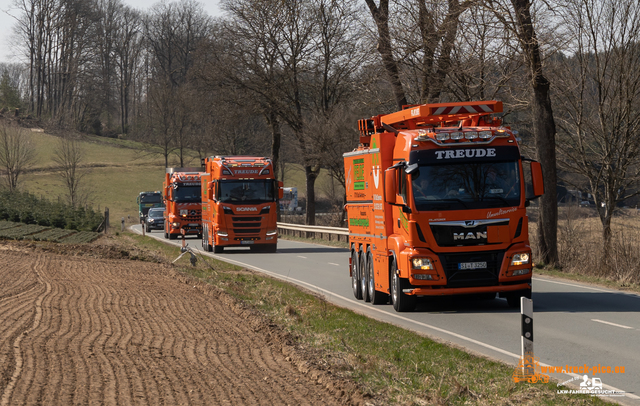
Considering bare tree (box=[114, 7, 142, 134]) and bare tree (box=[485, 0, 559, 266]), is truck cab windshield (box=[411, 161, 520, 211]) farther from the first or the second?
bare tree (box=[114, 7, 142, 134])

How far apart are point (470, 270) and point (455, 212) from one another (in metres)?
0.98

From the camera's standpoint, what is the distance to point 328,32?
3866cm

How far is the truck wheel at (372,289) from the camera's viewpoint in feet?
45.1

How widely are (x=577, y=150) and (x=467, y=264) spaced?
43.5 feet

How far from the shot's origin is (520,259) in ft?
38.9

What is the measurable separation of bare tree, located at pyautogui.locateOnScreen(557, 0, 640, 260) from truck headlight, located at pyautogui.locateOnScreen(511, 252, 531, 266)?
8.88 meters

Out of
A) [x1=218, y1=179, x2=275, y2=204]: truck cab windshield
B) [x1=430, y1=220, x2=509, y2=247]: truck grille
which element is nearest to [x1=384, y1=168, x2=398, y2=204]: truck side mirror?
[x1=430, y1=220, x2=509, y2=247]: truck grille

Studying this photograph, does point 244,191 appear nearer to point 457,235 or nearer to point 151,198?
point 457,235

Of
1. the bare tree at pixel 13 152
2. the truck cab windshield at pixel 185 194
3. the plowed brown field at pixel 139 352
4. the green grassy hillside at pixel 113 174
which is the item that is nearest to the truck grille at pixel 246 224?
the truck cab windshield at pixel 185 194

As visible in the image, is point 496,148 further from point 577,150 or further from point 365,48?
point 365,48

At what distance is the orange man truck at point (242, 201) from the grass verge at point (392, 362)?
14.2 metres

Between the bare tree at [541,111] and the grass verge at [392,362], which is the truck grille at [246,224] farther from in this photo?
the grass verge at [392,362]

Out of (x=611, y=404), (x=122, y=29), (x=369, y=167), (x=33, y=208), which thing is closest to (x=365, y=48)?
(x=369, y=167)

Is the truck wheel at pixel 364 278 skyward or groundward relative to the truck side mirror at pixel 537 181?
groundward
